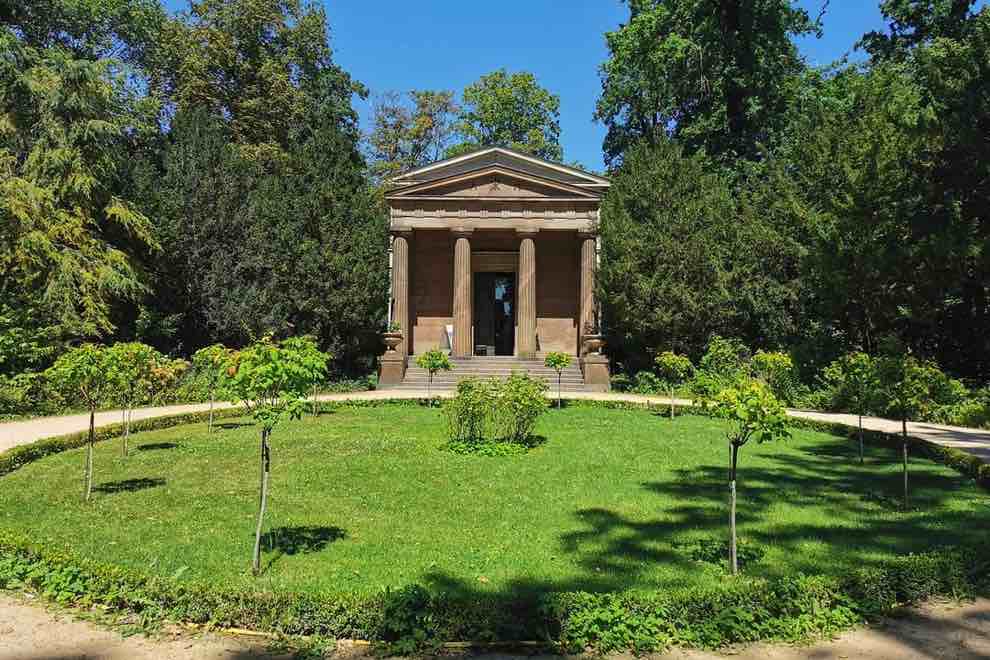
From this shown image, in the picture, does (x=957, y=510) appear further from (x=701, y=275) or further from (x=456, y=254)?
(x=456, y=254)

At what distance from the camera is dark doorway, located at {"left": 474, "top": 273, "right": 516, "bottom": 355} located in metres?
30.0

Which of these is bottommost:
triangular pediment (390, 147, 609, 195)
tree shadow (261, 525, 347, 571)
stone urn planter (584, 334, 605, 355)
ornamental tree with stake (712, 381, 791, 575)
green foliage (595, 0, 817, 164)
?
tree shadow (261, 525, 347, 571)

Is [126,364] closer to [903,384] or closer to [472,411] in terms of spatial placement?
[472,411]

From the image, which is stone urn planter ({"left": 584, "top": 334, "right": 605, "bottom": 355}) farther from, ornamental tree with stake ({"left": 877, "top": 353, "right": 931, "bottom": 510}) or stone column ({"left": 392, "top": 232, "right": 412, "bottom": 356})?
ornamental tree with stake ({"left": 877, "top": 353, "right": 931, "bottom": 510})

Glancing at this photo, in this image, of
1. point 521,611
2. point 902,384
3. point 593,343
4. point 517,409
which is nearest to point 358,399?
point 517,409

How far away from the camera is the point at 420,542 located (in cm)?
678

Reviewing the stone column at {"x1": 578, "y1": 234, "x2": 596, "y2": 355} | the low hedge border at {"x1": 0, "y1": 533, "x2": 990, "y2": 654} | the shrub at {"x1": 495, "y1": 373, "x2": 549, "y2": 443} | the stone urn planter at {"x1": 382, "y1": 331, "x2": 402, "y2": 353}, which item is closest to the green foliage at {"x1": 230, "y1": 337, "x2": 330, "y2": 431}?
the low hedge border at {"x1": 0, "y1": 533, "x2": 990, "y2": 654}

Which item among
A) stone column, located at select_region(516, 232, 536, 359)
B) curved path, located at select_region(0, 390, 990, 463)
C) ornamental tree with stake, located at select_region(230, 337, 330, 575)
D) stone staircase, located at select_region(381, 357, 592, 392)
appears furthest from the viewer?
stone column, located at select_region(516, 232, 536, 359)

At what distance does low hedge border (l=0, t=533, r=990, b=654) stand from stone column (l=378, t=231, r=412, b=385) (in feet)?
63.8

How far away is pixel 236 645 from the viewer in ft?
15.0

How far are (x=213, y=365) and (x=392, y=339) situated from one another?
8.27m

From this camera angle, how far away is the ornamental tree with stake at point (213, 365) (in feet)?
23.5

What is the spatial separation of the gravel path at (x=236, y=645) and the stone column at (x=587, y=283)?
21.2m

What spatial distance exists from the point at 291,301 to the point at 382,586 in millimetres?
20114
